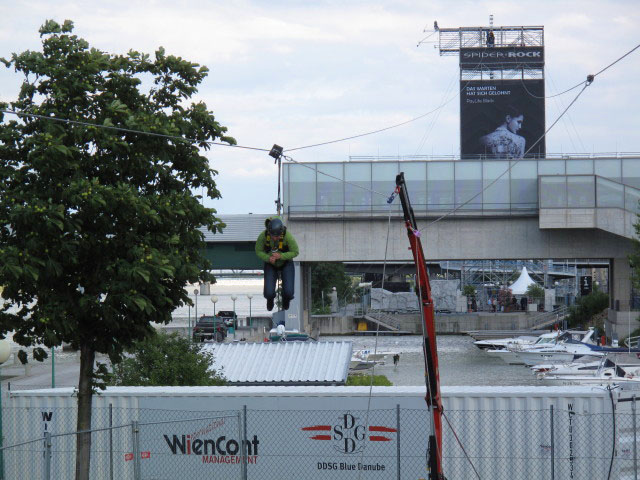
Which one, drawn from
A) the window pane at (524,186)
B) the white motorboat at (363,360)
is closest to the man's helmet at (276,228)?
the white motorboat at (363,360)

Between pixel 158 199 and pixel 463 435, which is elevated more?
pixel 158 199

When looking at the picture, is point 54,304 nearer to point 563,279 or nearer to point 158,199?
point 158,199

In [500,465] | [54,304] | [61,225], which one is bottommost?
[500,465]

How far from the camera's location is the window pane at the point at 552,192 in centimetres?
5659

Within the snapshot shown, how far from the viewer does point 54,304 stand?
12836 millimetres

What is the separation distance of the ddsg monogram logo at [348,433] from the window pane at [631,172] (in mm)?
47185

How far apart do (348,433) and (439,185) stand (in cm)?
4318

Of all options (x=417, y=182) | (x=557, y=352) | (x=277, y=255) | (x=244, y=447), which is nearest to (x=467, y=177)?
(x=417, y=182)

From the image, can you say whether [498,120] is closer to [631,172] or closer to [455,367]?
[631,172]

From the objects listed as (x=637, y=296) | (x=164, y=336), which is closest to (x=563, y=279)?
(x=637, y=296)

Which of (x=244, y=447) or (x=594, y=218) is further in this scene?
(x=594, y=218)

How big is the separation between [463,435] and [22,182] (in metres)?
9.30

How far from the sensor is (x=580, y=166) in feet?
192

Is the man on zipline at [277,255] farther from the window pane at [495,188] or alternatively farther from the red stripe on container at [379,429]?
the window pane at [495,188]
